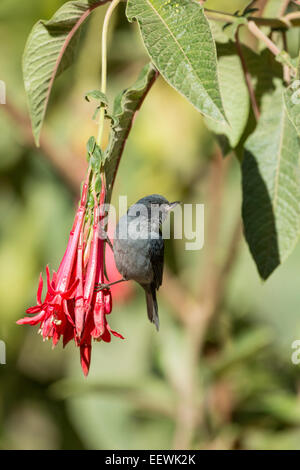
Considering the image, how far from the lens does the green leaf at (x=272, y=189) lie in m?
1.08

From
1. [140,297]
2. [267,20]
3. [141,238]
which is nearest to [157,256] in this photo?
[141,238]

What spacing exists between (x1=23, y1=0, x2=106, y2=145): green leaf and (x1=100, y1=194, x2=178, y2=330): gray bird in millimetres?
220

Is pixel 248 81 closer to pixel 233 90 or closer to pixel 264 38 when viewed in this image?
pixel 233 90

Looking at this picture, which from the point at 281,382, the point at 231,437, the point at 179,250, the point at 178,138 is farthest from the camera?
the point at 179,250

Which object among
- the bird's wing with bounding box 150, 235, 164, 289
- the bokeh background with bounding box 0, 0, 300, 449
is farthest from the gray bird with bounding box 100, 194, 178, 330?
the bokeh background with bounding box 0, 0, 300, 449

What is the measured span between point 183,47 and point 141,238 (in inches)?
15.8

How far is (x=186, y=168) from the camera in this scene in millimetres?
2916

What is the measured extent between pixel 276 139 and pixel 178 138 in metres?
1.70

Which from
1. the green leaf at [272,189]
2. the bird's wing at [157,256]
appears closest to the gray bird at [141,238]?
the bird's wing at [157,256]

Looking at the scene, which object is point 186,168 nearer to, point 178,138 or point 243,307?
point 178,138

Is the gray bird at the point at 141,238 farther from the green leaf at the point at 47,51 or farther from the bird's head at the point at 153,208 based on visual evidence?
the green leaf at the point at 47,51

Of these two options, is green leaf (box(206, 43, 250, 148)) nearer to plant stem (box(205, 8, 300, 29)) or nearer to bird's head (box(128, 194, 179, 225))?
plant stem (box(205, 8, 300, 29))

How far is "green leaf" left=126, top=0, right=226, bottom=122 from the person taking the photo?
77 cm

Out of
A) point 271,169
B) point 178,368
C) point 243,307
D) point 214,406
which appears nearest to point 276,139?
point 271,169
